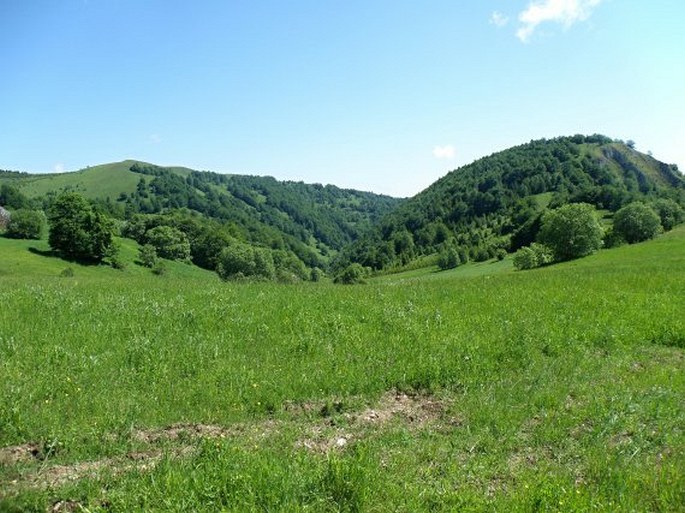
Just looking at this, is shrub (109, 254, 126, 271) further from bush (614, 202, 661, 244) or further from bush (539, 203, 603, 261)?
bush (614, 202, 661, 244)

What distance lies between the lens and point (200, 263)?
5586 inches

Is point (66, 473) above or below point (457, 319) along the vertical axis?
below

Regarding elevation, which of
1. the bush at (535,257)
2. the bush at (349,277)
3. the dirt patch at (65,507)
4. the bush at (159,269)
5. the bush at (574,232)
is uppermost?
the bush at (574,232)

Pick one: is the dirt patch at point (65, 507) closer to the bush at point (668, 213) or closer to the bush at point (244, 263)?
the bush at point (244, 263)

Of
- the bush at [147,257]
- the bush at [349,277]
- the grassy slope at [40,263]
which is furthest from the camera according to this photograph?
the bush at [147,257]

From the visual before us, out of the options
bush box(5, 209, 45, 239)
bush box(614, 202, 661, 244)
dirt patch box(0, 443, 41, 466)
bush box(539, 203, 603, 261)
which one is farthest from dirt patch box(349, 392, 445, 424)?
bush box(5, 209, 45, 239)

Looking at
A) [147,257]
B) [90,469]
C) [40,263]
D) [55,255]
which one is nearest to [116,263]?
[55,255]

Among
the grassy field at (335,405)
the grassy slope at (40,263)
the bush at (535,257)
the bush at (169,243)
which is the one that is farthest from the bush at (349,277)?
the grassy field at (335,405)

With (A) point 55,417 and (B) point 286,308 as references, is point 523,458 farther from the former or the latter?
(B) point 286,308

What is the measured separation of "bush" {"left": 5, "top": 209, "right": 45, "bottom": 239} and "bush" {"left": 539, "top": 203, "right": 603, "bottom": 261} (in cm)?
10497

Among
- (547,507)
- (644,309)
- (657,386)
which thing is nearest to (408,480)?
(547,507)

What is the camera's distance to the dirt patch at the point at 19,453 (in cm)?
600

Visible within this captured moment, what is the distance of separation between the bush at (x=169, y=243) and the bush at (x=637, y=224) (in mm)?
106649

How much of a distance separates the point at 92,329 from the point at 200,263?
447ft
